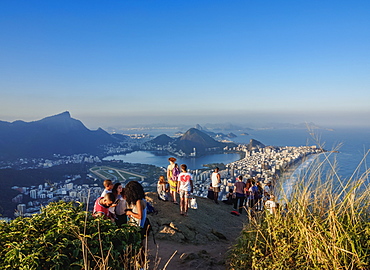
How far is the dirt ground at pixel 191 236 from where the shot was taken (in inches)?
185

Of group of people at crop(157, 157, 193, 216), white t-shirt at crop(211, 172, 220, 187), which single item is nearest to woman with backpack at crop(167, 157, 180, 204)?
group of people at crop(157, 157, 193, 216)

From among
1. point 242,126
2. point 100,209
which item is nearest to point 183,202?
point 100,209

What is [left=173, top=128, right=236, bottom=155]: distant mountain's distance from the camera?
6481 centimetres

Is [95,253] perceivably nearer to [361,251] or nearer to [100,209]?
[100,209]

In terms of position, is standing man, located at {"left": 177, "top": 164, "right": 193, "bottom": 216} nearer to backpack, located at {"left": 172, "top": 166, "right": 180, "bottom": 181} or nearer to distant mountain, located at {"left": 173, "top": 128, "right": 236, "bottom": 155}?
backpack, located at {"left": 172, "top": 166, "right": 180, "bottom": 181}

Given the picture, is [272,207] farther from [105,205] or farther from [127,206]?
[105,205]

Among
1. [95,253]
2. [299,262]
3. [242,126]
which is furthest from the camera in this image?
[242,126]

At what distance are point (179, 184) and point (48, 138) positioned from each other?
6533 cm

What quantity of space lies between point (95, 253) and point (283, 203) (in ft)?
10.3

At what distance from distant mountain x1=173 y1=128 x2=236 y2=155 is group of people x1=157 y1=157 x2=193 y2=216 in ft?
170

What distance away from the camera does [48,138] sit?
6341cm

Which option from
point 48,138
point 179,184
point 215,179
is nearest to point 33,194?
point 215,179

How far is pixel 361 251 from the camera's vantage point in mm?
3035

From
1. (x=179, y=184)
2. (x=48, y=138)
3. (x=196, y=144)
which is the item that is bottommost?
(x=196, y=144)
